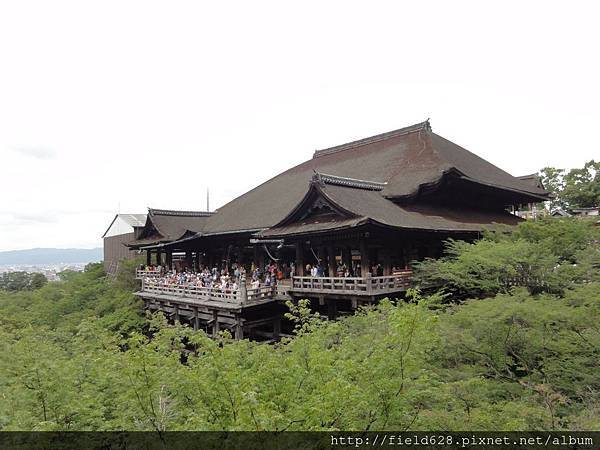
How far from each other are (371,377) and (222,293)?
1135cm

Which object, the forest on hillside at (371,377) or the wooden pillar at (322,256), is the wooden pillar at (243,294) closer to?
the wooden pillar at (322,256)

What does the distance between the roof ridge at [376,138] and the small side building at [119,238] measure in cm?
1846

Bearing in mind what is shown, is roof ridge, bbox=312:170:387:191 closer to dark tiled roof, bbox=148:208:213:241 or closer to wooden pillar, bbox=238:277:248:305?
wooden pillar, bbox=238:277:248:305

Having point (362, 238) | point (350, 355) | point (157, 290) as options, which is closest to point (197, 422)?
point (350, 355)

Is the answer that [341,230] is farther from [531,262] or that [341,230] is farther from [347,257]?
[531,262]

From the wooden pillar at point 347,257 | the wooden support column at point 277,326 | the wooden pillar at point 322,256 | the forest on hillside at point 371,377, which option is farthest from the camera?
the wooden support column at point 277,326

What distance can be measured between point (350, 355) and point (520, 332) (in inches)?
141

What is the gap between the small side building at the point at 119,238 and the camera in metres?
36.9

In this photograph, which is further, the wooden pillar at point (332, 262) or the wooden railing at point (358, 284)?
the wooden pillar at point (332, 262)

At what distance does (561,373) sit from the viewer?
294 inches

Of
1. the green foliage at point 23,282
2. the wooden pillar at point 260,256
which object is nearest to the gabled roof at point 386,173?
the wooden pillar at point 260,256

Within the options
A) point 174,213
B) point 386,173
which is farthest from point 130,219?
point 386,173

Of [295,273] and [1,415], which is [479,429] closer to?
[1,415]

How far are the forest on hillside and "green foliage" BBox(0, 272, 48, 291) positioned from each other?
43.9 m
